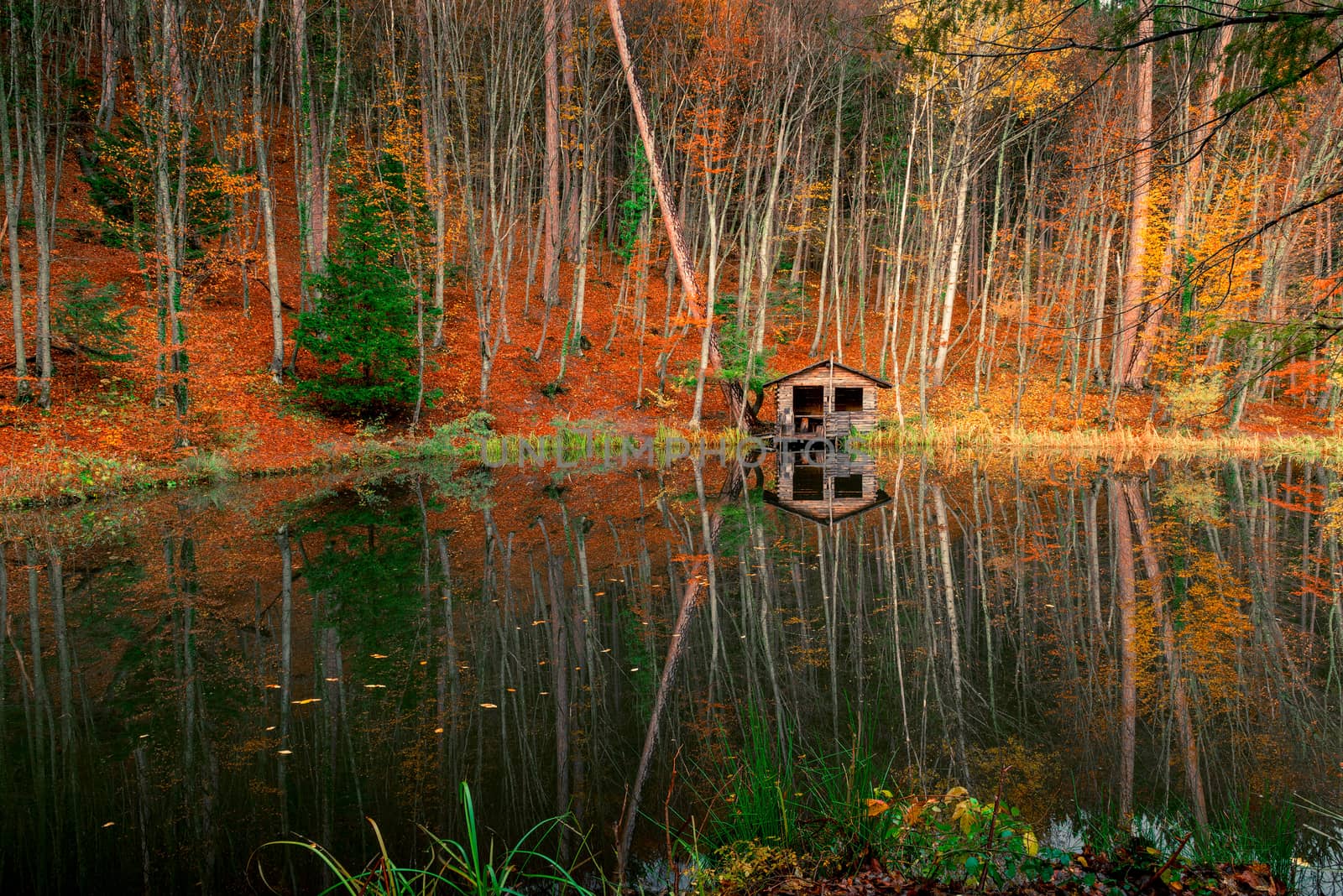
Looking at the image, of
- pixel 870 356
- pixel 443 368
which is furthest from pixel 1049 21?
pixel 870 356

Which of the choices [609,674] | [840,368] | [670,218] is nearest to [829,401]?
[840,368]

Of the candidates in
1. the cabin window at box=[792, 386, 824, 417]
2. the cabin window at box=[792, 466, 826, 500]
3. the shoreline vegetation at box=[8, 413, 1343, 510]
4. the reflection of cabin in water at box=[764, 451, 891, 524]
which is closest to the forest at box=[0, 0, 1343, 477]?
the shoreline vegetation at box=[8, 413, 1343, 510]

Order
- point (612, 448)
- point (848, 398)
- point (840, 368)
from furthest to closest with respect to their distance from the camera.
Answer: point (848, 398) < point (840, 368) < point (612, 448)

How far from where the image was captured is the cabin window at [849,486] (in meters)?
12.8

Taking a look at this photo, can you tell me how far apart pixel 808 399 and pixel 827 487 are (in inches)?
472

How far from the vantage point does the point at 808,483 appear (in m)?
14.4

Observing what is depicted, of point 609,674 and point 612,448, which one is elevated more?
point 612,448

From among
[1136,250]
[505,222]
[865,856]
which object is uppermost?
[505,222]

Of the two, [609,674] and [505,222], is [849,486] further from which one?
[505,222]

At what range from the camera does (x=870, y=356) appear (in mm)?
30734

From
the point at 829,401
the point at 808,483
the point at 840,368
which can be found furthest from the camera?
the point at 829,401

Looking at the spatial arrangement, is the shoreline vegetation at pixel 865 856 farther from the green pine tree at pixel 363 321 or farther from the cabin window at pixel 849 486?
the green pine tree at pixel 363 321

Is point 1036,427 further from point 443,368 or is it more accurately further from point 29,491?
point 29,491

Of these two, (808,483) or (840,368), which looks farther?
(840,368)
